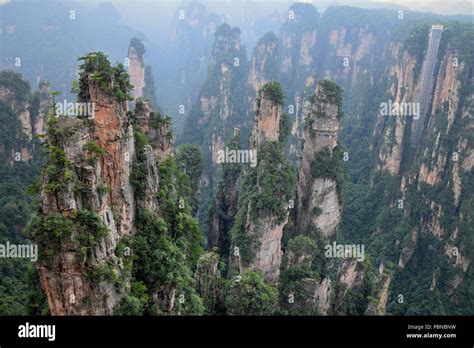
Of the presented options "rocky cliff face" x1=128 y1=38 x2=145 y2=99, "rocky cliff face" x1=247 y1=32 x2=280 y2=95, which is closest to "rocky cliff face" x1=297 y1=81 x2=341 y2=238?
"rocky cliff face" x1=128 y1=38 x2=145 y2=99

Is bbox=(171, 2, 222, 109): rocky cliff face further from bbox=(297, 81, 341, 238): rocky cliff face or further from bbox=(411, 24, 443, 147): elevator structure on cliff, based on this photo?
bbox=(297, 81, 341, 238): rocky cliff face

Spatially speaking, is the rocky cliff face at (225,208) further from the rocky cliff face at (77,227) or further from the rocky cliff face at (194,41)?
the rocky cliff face at (194,41)

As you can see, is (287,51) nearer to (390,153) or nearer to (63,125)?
(390,153)

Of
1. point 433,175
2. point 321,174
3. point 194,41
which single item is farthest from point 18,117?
point 194,41

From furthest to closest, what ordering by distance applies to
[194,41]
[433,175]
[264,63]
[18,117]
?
1. [194,41]
2. [264,63]
3. [433,175]
4. [18,117]

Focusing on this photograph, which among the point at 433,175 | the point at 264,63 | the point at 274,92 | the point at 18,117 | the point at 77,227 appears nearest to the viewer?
the point at 77,227

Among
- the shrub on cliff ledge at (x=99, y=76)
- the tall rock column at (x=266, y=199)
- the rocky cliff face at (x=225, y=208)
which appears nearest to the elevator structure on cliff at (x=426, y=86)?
the rocky cliff face at (x=225, y=208)

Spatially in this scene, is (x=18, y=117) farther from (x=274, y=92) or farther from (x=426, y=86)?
(x=426, y=86)
